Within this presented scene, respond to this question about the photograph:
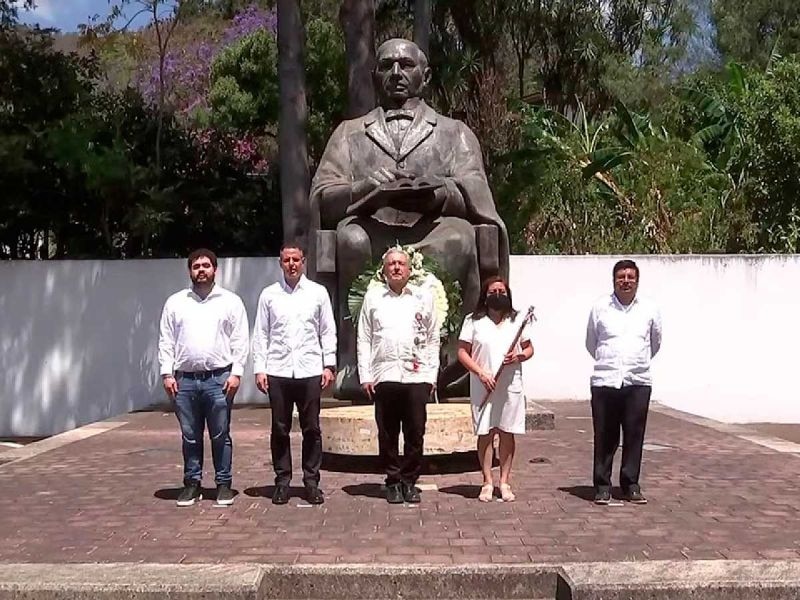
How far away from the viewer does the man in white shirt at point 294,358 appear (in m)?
6.34

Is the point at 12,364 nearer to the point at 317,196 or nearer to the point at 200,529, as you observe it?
the point at 317,196

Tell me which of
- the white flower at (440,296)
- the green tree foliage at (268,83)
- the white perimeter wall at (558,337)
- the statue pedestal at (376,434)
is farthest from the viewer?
A: the green tree foliage at (268,83)

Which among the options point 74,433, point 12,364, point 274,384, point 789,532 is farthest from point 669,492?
point 12,364

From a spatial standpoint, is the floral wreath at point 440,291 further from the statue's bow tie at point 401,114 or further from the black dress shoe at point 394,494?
the black dress shoe at point 394,494

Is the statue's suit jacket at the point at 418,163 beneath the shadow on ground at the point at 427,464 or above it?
above

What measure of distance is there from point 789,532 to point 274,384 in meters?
2.92

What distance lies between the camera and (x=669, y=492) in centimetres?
686

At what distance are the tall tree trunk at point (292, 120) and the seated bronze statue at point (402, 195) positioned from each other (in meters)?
3.84

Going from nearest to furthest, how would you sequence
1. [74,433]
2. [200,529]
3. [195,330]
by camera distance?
1. [200,529]
2. [195,330]
3. [74,433]

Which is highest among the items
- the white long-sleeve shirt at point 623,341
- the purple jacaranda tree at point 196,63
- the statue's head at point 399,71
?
the purple jacaranda tree at point 196,63

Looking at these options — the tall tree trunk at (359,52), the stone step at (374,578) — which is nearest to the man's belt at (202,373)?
the stone step at (374,578)

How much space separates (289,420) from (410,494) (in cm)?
83

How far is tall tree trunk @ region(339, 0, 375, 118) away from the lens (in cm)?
1347

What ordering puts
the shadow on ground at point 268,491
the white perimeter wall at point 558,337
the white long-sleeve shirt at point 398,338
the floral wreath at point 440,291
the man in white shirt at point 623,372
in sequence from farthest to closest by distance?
the white perimeter wall at point 558,337
the floral wreath at point 440,291
the shadow on ground at point 268,491
the man in white shirt at point 623,372
the white long-sleeve shirt at point 398,338
